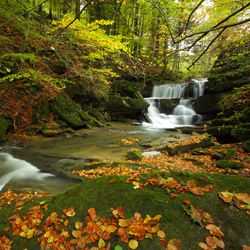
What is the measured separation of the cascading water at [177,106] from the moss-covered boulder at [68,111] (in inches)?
287

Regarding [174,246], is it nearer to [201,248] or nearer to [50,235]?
[201,248]

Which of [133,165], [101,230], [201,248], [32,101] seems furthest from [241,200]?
[32,101]

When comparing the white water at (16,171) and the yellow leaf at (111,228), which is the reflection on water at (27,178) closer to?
the white water at (16,171)

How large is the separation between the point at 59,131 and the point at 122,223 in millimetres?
9614

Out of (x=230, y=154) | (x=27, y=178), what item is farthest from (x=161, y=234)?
(x=230, y=154)

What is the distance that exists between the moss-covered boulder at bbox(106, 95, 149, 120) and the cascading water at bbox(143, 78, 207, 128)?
159cm

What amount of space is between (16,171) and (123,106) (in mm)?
12702

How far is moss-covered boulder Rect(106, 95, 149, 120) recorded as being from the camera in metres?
17.0

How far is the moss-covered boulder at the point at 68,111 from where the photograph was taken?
449 inches

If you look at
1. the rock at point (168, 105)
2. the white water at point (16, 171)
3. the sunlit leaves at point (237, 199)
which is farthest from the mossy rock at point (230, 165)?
the rock at point (168, 105)

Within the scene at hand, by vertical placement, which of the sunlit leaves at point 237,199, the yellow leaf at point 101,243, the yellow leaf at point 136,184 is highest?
the sunlit leaves at point 237,199

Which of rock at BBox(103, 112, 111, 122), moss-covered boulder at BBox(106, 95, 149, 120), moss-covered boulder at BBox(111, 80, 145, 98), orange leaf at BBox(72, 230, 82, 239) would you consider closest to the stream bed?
orange leaf at BBox(72, 230, 82, 239)

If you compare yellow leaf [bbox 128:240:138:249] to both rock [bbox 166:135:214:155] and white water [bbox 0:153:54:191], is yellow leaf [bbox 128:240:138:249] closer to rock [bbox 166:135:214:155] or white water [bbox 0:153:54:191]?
white water [bbox 0:153:54:191]

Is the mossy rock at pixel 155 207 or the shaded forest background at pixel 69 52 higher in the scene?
the shaded forest background at pixel 69 52
